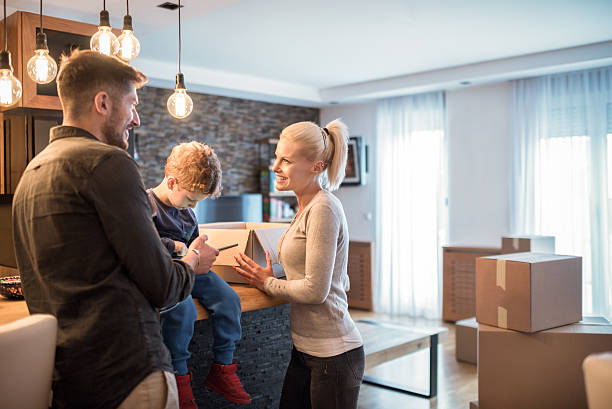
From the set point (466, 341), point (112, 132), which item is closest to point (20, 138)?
point (112, 132)

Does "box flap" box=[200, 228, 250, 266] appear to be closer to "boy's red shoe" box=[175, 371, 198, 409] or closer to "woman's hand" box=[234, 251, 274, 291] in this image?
"woman's hand" box=[234, 251, 274, 291]

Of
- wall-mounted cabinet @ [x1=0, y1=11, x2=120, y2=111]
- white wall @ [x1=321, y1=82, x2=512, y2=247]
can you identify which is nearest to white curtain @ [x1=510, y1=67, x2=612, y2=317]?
white wall @ [x1=321, y1=82, x2=512, y2=247]

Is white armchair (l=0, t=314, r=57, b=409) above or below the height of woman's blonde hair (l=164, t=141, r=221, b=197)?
below

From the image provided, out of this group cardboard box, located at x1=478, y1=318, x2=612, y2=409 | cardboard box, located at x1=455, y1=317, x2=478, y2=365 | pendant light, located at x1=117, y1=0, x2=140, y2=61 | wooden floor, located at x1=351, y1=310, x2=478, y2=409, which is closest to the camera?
pendant light, located at x1=117, y1=0, x2=140, y2=61

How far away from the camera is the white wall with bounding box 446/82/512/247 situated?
583 cm

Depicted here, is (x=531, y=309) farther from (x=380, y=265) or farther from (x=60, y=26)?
(x=380, y=265)

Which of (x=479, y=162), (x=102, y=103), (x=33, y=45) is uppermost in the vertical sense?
(x=33, y=45)

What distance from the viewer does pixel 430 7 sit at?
3672 millimetres

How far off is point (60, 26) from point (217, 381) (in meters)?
2.04

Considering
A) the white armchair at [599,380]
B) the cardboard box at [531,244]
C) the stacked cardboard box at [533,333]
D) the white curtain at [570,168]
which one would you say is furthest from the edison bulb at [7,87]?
the white curtain at [570,168]

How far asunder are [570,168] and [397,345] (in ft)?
9.52

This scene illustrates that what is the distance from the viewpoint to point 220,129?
627cm

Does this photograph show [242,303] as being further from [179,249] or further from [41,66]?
[41,66]

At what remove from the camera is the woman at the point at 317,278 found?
1.68 metres
